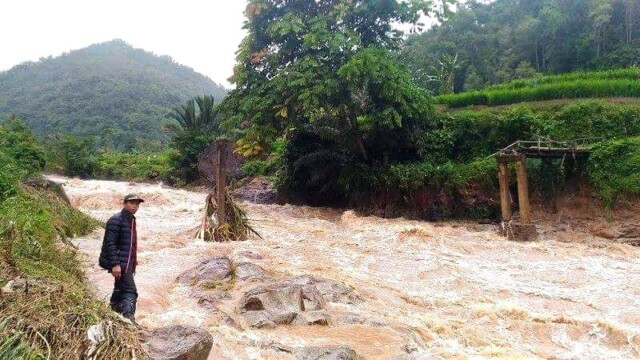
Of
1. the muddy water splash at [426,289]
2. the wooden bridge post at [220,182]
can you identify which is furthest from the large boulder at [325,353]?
the wooden bridge post at [220,182]

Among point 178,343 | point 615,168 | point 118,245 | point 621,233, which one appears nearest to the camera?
point 178,343

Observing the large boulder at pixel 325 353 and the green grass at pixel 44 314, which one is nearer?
the green grass at pixel 44 314

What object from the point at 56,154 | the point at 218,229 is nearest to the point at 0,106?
the point at 56,154

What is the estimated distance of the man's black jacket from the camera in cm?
445

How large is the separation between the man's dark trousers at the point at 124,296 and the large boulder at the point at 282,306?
3.80 ft

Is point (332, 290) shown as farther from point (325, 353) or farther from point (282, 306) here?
point (325, 353)

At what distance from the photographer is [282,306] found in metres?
5.36

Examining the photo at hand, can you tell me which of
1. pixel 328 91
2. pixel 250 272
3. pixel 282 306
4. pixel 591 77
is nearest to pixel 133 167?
pixel 328 91

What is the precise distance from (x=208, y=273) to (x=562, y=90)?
14668 mm

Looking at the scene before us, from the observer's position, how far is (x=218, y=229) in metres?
9.98

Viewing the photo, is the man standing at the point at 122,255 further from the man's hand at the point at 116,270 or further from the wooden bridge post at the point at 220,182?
the wooden bridge post at the point at 220,182

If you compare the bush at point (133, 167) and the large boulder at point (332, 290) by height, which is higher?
the bush at point (133, 167)

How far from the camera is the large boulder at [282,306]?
5086 mm

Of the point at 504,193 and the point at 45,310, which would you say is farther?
the point at 504,193
